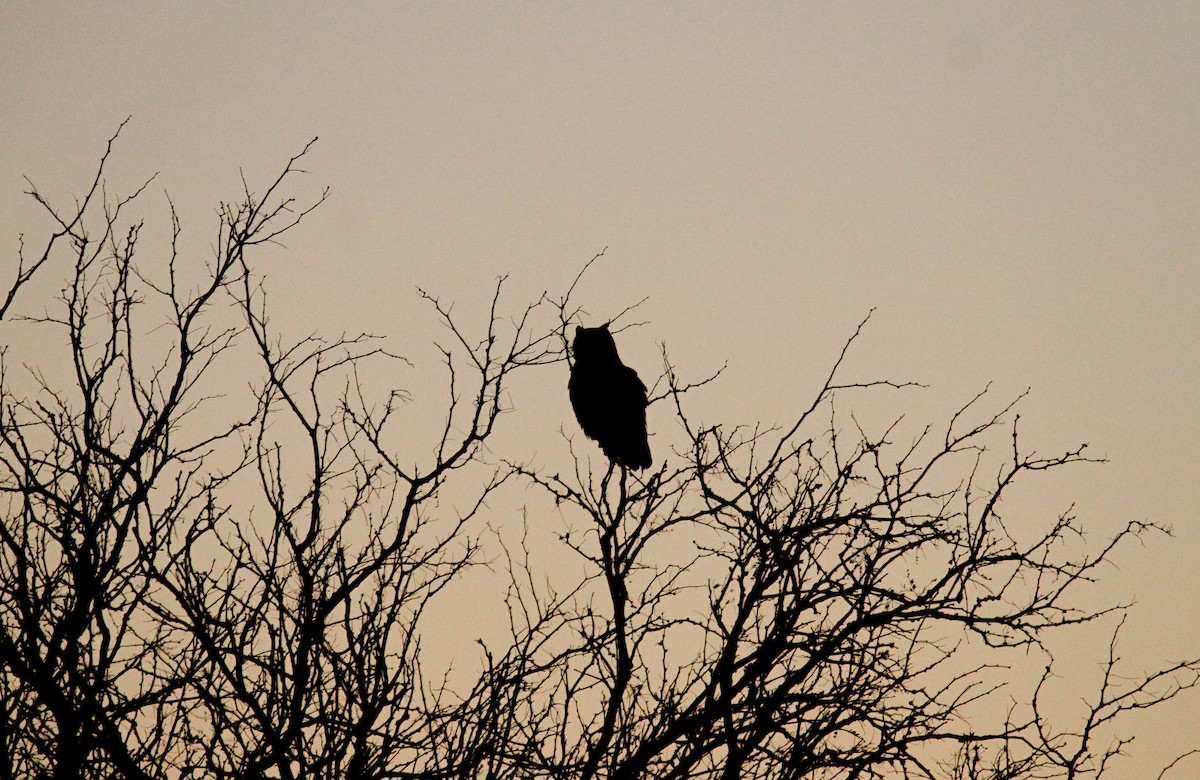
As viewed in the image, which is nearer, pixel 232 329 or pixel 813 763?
pixel 813 763

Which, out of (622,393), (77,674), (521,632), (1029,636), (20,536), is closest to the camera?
(77,674)

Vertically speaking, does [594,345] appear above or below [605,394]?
above

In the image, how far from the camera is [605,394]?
8.74 metres

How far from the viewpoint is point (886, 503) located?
199 inches

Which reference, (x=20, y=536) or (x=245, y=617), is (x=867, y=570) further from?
(x=20, y=536)

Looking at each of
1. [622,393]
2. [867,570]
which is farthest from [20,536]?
[622,393]

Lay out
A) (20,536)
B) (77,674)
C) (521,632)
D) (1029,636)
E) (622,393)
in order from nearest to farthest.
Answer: (77,674), (20,536), (521,632), (1029,636), (622,393)

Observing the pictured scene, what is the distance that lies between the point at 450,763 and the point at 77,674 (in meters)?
1.26

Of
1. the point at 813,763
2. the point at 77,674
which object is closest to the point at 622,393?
the point at 813,763

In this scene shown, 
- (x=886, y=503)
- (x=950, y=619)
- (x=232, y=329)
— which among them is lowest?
(x=950, y=619)

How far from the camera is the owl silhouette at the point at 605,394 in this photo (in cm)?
872

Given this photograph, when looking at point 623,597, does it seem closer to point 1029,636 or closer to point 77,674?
point 1029,636

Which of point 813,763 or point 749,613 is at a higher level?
point 749,613

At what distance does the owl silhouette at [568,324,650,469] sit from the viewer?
8.72 m
